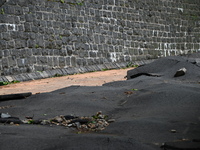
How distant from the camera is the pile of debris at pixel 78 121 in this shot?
172 inches

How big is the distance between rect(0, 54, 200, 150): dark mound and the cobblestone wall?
508 cm

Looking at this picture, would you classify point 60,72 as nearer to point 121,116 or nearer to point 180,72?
point 180,72

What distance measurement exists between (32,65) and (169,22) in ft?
26.7

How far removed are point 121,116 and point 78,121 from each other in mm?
563

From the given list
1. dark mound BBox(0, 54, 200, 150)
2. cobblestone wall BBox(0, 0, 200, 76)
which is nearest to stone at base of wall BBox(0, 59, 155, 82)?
cobblestone wall BBox(0, 0, 200, 76)

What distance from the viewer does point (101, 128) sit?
4273mm

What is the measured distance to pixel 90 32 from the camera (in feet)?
47.4

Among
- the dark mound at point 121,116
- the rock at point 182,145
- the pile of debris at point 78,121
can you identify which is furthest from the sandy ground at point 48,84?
the rock at point 182,145

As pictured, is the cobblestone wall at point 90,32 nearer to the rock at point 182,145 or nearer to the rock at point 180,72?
the rock at point 180,72

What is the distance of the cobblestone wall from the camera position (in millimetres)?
11812

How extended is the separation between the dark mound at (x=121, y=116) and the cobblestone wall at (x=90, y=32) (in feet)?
16.7

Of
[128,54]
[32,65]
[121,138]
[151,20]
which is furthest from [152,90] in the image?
[151,20]

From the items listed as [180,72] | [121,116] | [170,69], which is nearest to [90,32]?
[170,69]

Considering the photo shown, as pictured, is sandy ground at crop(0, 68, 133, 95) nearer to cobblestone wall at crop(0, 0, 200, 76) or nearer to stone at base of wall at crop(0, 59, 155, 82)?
stone at base of wall at crop(0, 59, 155, 82)
